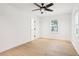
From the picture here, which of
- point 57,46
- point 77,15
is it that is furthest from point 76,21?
point 57,46

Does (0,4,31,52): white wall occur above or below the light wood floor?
above

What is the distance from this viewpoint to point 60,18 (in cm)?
236

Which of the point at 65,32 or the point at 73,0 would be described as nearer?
the point at 73,0

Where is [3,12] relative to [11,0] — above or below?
above

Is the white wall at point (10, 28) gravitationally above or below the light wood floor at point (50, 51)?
above

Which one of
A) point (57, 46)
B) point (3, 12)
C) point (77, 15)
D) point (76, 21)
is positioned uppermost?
point (3, 12)

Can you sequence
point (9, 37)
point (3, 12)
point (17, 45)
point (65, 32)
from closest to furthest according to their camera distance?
point (65, 32)
point (3, 12)
point (9, 37)
point (17, 45)

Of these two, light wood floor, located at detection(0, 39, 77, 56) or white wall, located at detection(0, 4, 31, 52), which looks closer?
light wood floor, located at detection(0, 39, 77, 56)

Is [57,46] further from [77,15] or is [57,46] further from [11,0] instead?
[11,0]

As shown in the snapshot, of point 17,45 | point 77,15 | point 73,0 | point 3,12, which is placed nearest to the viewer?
point 73,0

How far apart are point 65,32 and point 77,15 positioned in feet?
1.72

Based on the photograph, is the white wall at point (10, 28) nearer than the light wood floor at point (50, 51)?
No

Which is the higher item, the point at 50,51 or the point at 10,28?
the point at 10,28

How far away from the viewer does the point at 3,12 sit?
267 centimetres
